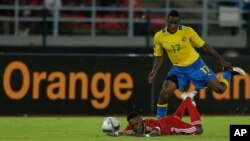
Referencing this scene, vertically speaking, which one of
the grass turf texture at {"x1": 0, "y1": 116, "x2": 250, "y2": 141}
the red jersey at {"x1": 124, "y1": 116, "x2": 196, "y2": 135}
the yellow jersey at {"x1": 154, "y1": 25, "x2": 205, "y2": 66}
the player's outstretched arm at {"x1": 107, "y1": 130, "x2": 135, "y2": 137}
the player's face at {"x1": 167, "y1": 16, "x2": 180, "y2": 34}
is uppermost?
the player's face at {"x1": 167, "y1": 16, "x2": 180, "y2": 34}

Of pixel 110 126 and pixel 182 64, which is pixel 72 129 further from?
pixel 182 64

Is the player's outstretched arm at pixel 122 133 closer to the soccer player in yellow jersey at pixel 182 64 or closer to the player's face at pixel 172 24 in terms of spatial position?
the soccer player in yellow jersey at pixel 182 64

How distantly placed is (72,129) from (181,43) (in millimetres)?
2469

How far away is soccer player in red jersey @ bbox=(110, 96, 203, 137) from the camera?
14509 mm

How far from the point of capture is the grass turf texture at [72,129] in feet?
47.6

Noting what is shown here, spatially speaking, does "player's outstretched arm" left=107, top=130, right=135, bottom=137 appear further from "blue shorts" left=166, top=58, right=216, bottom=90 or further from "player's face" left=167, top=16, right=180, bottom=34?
"player's face" left=167, top=16, right=180, bottom=34

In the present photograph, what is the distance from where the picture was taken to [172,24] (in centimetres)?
1543

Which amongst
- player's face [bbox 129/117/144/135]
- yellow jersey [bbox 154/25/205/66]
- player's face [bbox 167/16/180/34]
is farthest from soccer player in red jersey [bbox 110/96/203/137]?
player's face [bbox 167/16/180/34]

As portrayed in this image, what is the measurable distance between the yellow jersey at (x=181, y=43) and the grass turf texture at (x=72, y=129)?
1.29m

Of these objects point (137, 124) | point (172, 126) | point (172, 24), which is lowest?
point (172, 126)

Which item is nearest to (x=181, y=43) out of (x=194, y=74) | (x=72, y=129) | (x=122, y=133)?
(x=194, y=74)

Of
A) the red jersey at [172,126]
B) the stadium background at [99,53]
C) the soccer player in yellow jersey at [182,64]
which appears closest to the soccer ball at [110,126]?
the red jersey at [172,126]

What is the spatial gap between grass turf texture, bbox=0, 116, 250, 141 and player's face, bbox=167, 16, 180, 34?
1.78 meters

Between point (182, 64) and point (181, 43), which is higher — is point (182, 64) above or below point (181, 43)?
below
